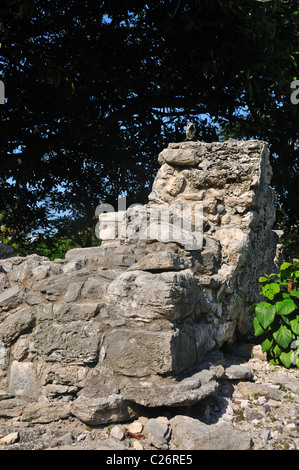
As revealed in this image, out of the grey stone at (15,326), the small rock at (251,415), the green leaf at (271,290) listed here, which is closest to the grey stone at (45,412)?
the grey stone at (15,326)

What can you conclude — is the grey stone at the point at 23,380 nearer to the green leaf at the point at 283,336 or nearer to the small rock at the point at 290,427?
the small rock at the point at 290,427

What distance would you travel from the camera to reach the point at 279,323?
372 centimetres

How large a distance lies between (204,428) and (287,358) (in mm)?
1496

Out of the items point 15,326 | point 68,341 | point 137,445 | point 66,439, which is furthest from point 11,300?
point 137,445

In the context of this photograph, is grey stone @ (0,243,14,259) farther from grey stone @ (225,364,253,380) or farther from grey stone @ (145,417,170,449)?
grey stone @ (145,417,170,449)

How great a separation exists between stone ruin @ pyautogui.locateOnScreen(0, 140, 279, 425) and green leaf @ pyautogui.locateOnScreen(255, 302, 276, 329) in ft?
0.90

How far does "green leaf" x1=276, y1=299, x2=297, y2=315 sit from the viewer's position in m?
3.49

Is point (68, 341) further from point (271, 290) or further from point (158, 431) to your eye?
point (271, 290)

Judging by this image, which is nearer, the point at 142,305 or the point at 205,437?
the point at 205,437

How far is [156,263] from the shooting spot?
295cm

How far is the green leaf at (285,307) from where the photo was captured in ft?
11.5

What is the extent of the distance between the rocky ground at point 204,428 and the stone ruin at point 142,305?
0.09 metres

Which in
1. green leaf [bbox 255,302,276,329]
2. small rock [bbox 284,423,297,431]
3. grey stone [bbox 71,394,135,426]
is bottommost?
small rock [bbox 284,423,297,431]

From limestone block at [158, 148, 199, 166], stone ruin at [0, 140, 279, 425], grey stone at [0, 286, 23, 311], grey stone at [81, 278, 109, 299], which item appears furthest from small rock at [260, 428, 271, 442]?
limestone block at [158, 148, 199, 166]
